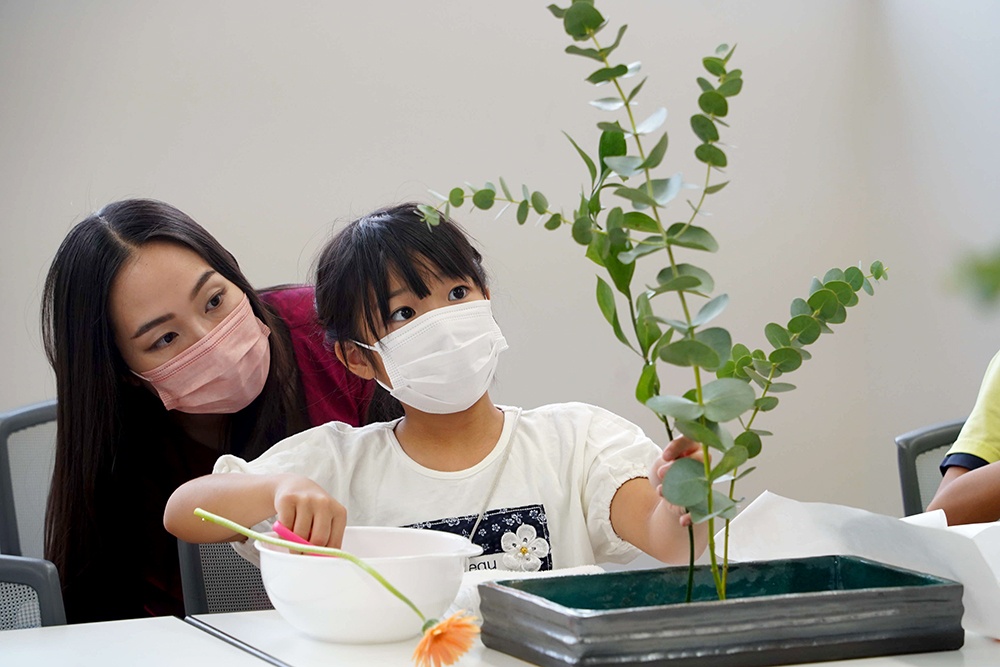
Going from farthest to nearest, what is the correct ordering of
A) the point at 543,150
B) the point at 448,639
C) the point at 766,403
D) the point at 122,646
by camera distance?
1. the point at 543,150
2. the point at 122,646
3. the point at 766,403
4. the point at 448,639

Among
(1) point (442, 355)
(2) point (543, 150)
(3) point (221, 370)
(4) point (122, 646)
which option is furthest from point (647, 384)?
(2) point (543, 150)

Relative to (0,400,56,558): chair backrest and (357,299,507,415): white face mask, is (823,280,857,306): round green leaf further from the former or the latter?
(0,400,56,558): chair backrest

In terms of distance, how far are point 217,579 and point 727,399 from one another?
0.80 meters

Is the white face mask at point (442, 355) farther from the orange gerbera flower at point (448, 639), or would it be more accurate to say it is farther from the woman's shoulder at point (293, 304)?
the orange gerbera flower at point (448, 639)

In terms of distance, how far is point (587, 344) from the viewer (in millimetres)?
2578

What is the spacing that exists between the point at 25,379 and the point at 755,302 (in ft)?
6.56

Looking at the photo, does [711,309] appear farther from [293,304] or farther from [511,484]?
[293,304]

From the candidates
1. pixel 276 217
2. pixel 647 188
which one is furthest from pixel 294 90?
pixel 647 188

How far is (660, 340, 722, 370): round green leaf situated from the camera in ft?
1.61

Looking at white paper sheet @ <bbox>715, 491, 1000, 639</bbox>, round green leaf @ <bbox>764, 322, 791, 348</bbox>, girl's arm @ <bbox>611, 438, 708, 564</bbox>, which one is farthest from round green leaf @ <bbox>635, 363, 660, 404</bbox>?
girl's arm @ <bbox>611, 438, 708, 564</bbox>

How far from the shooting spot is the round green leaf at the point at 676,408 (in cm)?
49

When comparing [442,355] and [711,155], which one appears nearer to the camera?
[711,155]

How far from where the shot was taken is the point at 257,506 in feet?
2.90

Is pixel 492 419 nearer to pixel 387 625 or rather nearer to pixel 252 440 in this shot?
pixel 252 440
